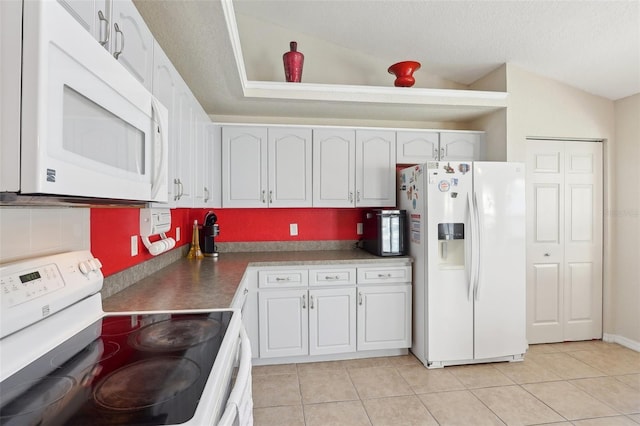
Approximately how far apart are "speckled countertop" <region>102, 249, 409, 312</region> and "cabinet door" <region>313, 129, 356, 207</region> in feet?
1.73

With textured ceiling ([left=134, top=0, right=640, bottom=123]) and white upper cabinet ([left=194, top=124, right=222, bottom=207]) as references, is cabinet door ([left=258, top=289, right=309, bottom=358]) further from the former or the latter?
textured ceiling ([left=134, top=0, right=640, bottom=123])

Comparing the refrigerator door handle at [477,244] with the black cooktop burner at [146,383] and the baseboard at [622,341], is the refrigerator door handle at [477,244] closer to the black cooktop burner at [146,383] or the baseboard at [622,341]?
the baseboard at [622,341]

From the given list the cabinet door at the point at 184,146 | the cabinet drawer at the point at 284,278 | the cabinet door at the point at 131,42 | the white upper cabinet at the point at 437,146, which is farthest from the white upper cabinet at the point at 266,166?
the cabinet door at the point at 131,42

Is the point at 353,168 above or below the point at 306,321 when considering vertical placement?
above

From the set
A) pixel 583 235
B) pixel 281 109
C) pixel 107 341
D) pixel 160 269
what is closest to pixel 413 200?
pixel 281 109

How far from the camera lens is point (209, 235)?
2930mm

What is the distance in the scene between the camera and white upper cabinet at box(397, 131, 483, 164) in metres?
3.20

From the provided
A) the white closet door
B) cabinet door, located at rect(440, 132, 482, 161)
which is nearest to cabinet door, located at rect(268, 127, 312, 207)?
cabinet door, located at rect(440, 132, 482, 161)

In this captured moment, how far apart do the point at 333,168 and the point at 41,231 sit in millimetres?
2301

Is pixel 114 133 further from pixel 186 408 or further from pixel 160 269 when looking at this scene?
pixel 160 269

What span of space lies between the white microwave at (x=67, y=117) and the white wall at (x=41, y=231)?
0.44 metres

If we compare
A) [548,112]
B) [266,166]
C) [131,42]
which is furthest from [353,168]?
[131,42]

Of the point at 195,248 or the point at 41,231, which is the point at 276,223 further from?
the point at 41,231

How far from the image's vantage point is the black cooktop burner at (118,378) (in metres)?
0.67
